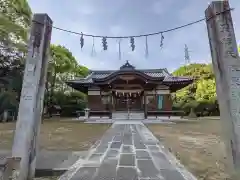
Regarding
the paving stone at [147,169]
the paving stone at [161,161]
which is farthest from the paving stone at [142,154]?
the paving stone at [147,169]

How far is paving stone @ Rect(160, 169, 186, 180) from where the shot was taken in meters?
2.88

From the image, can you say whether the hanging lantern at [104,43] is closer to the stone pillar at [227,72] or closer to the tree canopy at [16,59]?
the stone pillar at [227,72]

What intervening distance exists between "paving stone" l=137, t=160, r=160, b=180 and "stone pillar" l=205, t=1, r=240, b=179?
43.8 inches

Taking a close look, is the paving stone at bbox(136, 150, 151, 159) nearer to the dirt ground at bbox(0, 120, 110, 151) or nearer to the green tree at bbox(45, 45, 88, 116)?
the dirt ground at bbox(0, 120, 110, 151)

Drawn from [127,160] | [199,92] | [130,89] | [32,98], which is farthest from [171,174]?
[199,92]

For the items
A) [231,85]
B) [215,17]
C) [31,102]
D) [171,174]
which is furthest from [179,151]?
[31,102]

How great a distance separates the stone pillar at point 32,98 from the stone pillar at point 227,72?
2763 mm

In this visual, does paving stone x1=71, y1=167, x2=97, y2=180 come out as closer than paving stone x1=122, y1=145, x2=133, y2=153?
Yes

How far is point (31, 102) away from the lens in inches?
111

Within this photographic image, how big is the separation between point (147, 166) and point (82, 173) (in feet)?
3.93

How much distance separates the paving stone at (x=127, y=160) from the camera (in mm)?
3579

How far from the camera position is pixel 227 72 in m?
2.72

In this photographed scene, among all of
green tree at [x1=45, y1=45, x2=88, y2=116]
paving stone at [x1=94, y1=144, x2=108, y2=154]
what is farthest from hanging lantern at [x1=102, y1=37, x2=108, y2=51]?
green tree at [x1=45, y1=45, x2=88, y2=116]

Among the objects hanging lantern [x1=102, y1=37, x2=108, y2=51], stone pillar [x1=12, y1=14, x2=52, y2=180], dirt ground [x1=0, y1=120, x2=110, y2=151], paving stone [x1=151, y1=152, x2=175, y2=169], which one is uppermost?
hanging lantern [x1=102, y1=37, x2=108, y2=51]
